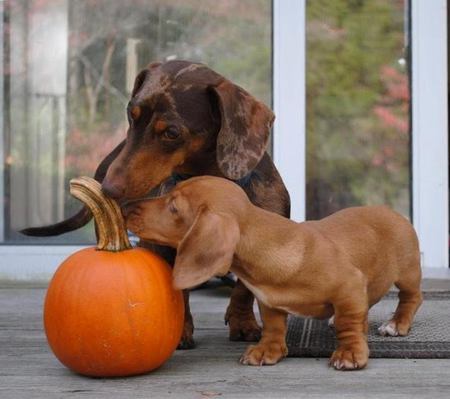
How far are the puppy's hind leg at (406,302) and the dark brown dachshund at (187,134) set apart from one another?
52 centimetres

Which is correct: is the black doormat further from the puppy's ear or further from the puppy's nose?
the puppy's nose

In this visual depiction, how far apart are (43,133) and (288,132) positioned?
55.8 inches

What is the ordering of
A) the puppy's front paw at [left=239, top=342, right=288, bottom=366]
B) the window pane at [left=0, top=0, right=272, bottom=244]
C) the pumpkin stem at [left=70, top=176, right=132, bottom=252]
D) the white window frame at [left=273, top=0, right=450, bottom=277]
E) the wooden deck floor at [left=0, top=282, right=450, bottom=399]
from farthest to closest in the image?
the window pane at [left=0, top=0, right=272, bottom=244] → the white window frame at [left=273, top=0, right=450, bottom=277] → the puppy's front paw at [left=239, top=342, right=288, bottom=366] → the pumpkin stem at [left=70, top=176, right=132, bottom=252] → the wooden deck floor at [left=0, top=282, right=450, bottom=399]

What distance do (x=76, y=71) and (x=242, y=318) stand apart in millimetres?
2605

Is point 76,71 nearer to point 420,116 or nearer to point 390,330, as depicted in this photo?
point 420,116

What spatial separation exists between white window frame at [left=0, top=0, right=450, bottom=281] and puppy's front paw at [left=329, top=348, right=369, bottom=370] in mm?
2488

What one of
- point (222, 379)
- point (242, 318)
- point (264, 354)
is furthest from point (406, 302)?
point (222, 379)

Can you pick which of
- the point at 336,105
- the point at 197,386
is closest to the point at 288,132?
the point at 336,105

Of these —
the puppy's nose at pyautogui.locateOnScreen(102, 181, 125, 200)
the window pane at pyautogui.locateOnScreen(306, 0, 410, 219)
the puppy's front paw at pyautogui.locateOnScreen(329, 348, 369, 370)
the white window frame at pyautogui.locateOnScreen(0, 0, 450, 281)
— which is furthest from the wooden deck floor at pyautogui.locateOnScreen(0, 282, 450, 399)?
the window pane at pyautogui.locateOnScreen(306, 0, 410, 219)

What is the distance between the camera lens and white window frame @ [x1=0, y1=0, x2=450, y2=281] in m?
4.92

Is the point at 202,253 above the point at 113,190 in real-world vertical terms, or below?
below

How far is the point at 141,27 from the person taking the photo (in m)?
5.10

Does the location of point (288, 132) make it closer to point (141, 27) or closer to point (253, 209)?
point (141, 27)

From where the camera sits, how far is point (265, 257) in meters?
2.40
